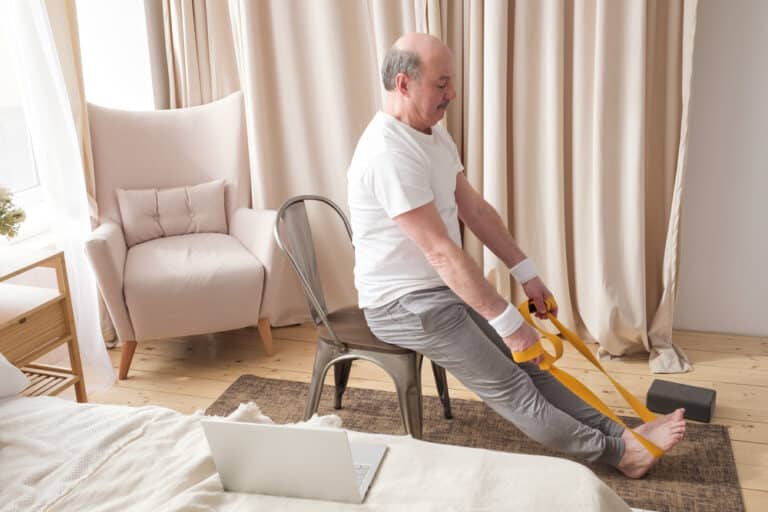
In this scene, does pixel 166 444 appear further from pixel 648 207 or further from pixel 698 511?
pixel 648 207

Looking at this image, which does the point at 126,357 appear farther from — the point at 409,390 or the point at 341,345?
the point at 409,390

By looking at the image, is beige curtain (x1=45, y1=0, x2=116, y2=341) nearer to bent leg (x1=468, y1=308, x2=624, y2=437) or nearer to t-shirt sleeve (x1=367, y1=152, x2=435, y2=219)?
t-shirt sleeve (x1=367, y1=152, x2=435, y2=219)

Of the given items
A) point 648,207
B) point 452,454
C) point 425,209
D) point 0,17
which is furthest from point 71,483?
point 648,207

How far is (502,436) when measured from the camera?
2.49 m

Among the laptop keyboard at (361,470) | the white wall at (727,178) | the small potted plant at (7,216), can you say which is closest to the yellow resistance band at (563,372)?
the laptop keyboard at (361,470)

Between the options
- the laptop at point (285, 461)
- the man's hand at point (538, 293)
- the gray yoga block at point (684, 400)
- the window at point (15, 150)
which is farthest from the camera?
the window at point (15, 150)

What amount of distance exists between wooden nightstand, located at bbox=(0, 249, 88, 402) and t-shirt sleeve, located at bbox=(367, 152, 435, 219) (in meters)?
1.14

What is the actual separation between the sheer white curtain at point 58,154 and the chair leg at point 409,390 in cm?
128

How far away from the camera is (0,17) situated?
2779mm

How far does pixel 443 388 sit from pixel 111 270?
4.04ft

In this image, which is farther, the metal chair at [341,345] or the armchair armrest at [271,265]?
the armchair armrest at [271,265]

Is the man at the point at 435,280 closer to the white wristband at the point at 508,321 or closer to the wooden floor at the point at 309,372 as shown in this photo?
the white wristband at the point at 508,321

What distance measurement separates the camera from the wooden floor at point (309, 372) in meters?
2.66

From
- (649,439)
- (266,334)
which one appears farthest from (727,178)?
(266,334)
